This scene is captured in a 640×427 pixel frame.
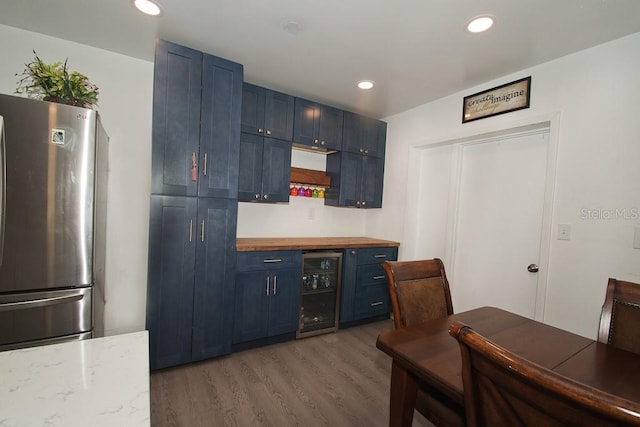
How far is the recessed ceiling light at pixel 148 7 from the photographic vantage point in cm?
169

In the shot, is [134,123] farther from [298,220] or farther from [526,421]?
[526,421]

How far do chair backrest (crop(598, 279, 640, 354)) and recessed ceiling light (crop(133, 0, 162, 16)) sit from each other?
301 centimetres

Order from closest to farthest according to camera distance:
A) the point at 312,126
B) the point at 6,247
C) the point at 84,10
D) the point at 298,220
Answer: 1. the point at 6,247
2. the point at 84,10
3. the point at 312,126
4. the point at 298,220

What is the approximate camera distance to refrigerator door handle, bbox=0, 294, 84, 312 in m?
1.48

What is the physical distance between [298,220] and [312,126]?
1.12 meters

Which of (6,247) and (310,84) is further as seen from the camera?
(310,84)

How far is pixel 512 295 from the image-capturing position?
239cm

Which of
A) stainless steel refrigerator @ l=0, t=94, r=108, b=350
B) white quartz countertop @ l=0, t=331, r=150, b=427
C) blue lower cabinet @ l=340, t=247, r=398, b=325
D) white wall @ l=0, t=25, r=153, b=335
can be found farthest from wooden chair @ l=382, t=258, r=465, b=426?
white wall @ l=0, t=25, r=153, b=335

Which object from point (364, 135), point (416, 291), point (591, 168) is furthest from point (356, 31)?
point (591, 168)

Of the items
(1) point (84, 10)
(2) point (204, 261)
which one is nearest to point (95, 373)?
(2) point (204, 261)

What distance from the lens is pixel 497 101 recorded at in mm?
2408

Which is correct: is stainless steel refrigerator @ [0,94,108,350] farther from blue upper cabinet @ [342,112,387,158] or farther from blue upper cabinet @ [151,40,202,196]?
blue upper cabinet @ [342,112,387,158]

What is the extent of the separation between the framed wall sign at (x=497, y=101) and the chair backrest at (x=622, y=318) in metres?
1.55

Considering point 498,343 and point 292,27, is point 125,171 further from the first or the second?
point 498,343
